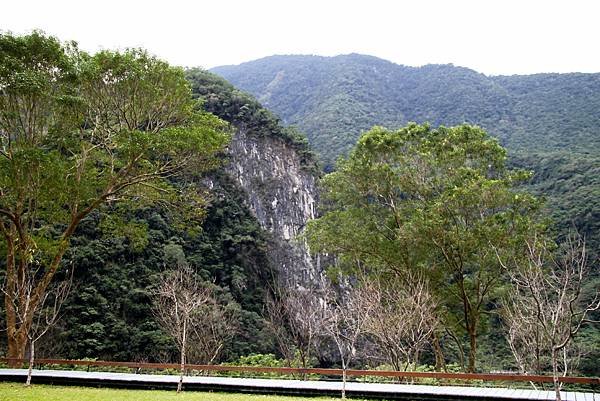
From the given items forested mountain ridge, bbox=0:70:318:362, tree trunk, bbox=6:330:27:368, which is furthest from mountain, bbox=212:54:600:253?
tree trunk, bbox=6:330:27:368

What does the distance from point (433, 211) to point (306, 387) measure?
346 inches

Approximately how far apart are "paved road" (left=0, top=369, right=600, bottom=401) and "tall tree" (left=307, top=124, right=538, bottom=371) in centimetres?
614

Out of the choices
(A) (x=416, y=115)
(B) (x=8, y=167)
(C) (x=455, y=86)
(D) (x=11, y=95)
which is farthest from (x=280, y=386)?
(C) (x=455, y=86)

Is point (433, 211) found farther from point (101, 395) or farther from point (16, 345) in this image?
point (16, 345)

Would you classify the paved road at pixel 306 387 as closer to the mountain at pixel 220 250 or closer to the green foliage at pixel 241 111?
the mountain at pixel 220 250

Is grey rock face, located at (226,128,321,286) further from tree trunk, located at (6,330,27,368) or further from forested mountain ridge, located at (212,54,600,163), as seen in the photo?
tree trunk, located at (6,330,27,368)

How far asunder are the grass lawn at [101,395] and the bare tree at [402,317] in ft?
22.9

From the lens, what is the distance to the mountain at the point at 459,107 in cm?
4884

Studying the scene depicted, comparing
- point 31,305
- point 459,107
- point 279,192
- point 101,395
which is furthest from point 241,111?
point 101,395

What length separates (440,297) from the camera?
21672mm

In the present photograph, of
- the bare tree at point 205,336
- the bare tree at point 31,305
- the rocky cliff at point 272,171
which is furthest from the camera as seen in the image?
the rocky cliff at point 272,171

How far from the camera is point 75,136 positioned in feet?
61.8

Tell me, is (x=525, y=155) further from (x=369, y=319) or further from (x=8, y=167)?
(x=8, y=167)

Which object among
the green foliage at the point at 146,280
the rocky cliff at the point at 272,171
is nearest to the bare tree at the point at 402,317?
the green foliage at the point at 146,280
